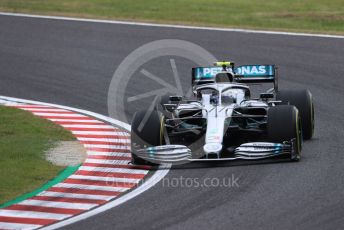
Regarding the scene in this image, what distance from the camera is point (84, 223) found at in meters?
11.9

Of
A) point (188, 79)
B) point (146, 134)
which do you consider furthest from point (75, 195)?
point (188, 79)

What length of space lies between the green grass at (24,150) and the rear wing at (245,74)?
100 inches

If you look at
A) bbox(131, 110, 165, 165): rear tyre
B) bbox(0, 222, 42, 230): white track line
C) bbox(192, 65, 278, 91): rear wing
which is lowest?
bbox(0, 222, 42, 230): white track line

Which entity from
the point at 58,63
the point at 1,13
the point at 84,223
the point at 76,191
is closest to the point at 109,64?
the point at 58,63

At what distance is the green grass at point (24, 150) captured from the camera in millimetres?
13961

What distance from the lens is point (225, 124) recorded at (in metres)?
15.1

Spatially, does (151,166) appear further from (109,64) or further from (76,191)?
(109,64)

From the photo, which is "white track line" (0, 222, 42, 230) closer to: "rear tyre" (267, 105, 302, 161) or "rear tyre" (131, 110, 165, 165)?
"rear tyre" (131, 110, 165, 165)

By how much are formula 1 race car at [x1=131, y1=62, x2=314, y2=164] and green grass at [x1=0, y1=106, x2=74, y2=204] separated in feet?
5.09

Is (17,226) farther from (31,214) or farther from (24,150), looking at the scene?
(24,150)

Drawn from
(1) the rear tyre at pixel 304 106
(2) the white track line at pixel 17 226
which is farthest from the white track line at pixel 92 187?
(1) the rear tyre at pixel 304 106

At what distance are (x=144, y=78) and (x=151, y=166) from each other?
8.43 metres

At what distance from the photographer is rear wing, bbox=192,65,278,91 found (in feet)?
56.7

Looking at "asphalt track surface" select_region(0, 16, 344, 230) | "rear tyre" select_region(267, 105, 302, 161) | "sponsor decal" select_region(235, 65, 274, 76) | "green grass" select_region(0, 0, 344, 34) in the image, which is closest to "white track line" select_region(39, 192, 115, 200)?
"asphalt track surface" select_region(0, 16, 344, 230)
